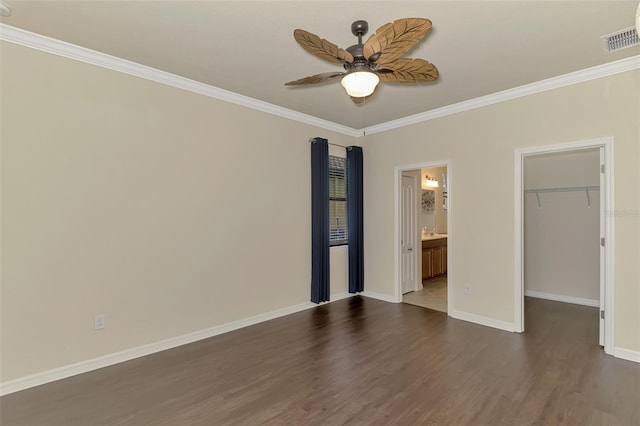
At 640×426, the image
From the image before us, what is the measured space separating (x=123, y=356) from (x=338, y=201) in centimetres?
346

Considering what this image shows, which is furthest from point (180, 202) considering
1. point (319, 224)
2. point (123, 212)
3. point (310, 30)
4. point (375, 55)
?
point (375, 55)

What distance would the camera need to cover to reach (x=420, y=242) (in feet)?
19.4

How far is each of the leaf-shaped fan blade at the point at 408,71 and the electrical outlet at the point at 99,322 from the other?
321cm

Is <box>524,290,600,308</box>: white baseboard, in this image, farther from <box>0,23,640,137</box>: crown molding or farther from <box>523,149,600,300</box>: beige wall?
<box>0,23,640,137</box>: crown molding

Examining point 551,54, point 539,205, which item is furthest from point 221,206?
point 539,205

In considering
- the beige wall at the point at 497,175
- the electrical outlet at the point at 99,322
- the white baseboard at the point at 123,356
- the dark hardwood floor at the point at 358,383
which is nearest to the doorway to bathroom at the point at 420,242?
the beige wall at the point at 497,175

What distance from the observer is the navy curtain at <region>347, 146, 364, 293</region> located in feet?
17.2

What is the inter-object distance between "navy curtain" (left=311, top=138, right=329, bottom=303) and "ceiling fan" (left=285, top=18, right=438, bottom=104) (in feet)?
7.22

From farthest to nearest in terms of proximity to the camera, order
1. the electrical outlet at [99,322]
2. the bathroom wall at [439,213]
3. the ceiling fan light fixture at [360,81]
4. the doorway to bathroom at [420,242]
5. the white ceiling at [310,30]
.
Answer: the bathroom wall at [439,213] < the doorway to bathroom at [420,242] < the electrical outlet at [99,322] < the white ceiling at [310,30] < the ceiling fan light fixture at [360,81]

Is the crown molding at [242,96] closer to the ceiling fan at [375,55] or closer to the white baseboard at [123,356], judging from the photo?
the ceiling fan at [375,55]

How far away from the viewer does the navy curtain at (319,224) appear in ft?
15.4

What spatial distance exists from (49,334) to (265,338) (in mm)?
1938

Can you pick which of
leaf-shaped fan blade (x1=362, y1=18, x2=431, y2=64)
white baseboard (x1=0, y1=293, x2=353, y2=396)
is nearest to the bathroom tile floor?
white baseboard (x1=0, y1=293, x2=353, y2=396)

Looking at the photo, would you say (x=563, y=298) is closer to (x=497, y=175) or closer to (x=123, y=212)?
(x=497, y=175)
